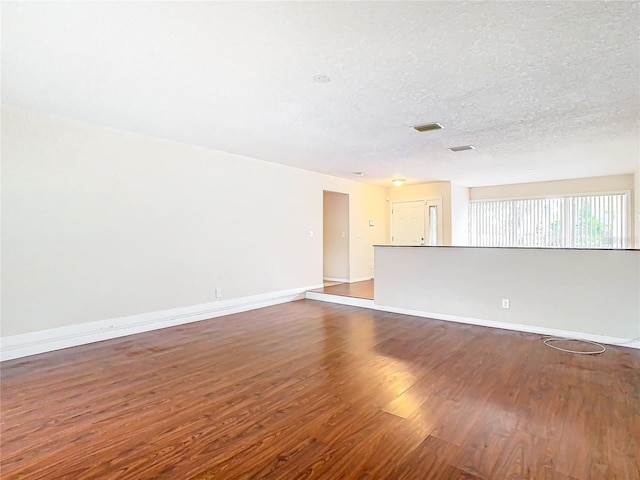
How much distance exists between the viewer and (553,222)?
323 inches

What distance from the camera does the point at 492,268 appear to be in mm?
4934

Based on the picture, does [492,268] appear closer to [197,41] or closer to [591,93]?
[591,93]

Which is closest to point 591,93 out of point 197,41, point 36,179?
point 197,41

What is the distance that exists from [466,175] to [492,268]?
3232 millimetres

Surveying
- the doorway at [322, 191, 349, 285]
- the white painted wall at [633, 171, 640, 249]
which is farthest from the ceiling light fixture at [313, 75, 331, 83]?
the white painted wall at [633, 171, 640, 249]

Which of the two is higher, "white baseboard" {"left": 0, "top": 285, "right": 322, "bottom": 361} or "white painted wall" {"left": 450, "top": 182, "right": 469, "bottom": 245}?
"white painted wall" {"left": 450, "top": 182, "right": 469, "bottom": 245}

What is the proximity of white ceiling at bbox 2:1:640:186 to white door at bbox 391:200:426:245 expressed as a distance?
13.0 feet

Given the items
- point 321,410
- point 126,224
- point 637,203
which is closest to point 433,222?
point 637,203

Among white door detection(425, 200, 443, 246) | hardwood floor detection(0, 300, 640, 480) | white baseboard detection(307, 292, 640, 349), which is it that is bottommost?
hardwood floor detection(0, 300, 640, 480)

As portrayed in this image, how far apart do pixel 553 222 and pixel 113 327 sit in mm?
9045

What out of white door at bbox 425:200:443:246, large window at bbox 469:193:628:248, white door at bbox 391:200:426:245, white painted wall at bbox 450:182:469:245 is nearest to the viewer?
large window at bbox 469:193:628:248

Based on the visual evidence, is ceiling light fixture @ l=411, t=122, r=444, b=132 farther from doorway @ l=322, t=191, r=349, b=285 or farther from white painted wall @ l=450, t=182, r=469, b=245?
white painted wall @ l=450, t=182, r=469, b=245

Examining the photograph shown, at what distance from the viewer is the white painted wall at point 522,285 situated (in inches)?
161

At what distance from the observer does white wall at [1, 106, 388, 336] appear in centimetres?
373
